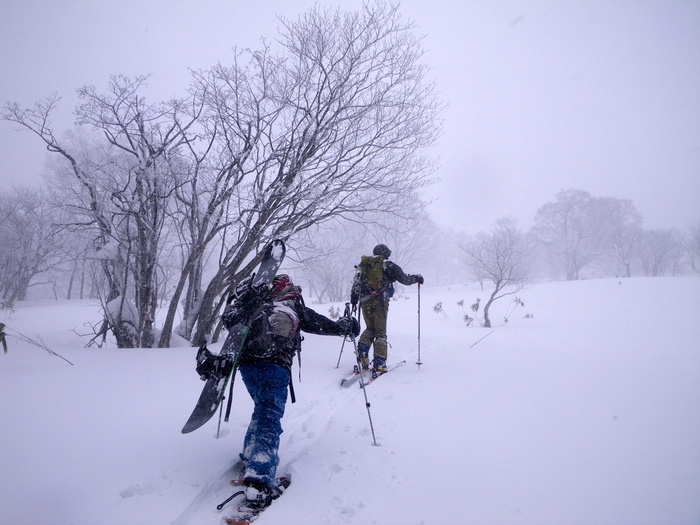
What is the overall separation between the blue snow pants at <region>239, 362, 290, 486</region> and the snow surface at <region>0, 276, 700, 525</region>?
232 mm

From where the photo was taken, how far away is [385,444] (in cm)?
266

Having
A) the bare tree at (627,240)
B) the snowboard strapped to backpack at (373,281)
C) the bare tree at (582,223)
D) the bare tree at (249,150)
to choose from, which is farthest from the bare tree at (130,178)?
the bare tree at (627,240)

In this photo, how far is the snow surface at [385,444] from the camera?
1.85m

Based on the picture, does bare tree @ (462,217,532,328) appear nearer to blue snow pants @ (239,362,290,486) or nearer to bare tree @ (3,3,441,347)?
bare tree @ (3,3,441,347)

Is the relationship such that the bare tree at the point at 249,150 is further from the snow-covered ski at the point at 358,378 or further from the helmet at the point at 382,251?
the snow-covered ski at the point at 358,378

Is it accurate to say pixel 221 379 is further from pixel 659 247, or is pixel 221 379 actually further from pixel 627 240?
pixel 659 247

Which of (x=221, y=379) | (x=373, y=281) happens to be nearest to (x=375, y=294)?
(x=373, y=281)

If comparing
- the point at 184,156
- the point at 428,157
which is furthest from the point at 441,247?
the point at 184,156

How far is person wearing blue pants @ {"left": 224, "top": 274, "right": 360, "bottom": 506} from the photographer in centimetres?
198

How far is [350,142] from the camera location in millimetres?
6312

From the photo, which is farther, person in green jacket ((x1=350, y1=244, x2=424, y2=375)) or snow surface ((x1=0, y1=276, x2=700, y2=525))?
person in green jacket ((x1=350, y1=244, x2=424, y2=375))

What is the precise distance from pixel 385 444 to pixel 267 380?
124 centimetres

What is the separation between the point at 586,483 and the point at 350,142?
19.8 feet

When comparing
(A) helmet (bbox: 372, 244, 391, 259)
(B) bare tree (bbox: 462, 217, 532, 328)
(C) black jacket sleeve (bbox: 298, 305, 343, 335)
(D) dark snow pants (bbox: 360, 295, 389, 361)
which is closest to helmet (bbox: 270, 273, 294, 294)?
(C) black jacket sleeve (bbox: 298, 305, 343, 335)
